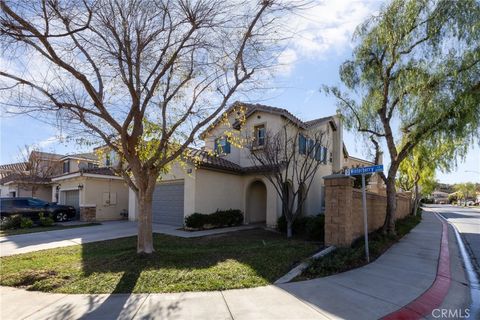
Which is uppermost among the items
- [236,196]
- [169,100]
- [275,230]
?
[169,100]

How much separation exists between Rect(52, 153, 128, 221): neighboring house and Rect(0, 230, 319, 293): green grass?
1042cm

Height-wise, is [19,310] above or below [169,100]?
below

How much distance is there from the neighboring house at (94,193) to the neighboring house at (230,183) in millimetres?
2780

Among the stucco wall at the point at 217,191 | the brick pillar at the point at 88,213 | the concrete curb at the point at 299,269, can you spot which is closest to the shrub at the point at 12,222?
the brick pillar at the point at 88,213

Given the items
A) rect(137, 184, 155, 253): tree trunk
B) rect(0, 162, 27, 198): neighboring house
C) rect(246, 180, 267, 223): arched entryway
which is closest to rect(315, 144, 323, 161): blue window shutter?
rect(246, 180, 267, 223): arched entryway

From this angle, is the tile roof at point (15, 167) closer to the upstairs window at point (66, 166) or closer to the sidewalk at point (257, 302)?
the upstairs window at point (66, 166)

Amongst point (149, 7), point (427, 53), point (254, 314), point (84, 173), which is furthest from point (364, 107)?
point (84, 173)

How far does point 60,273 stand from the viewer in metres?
6.95

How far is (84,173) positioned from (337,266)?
17.4 m

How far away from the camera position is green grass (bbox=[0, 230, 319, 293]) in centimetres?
614

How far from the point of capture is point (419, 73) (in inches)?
453

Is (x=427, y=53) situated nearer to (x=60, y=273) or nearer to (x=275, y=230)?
(x=275, y=230)

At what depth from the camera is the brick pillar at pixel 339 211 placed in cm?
969

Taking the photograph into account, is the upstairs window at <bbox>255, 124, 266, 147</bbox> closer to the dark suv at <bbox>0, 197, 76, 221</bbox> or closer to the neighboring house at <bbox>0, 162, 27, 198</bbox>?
the dark suv at <bbox>0, 197, 76, 221</bbox>
